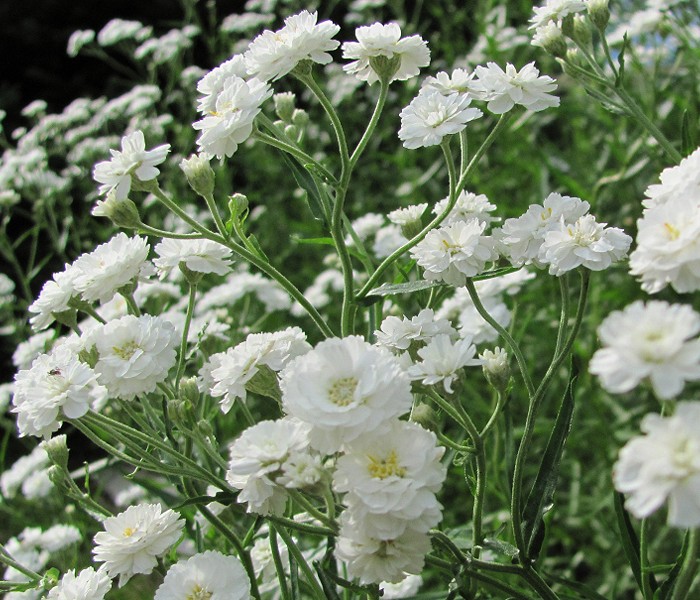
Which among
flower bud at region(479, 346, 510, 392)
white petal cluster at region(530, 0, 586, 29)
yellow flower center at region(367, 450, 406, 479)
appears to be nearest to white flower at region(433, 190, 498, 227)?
flower bud at region(479, 346, 510, 392)

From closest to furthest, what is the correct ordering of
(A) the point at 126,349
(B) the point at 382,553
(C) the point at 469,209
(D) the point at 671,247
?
(D) the point at 671,247 → (B) the point at 382,553 → (A) the point at 126,349 → (C) the point at 469,209

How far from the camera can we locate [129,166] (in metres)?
1.02

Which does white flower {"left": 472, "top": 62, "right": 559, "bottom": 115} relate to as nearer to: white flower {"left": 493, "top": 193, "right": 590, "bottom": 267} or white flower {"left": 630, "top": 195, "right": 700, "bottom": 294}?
white flower {"left": 493, "top": 193, "right": 590, "bottom": 267}

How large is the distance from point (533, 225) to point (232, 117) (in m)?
0.36

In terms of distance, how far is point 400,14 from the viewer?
3043 mm

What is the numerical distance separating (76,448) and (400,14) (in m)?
2.10

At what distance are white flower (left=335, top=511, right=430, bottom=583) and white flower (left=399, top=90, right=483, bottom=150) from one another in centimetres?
47

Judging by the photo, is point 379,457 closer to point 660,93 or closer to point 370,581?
point 370,581

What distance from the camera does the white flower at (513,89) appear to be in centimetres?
103

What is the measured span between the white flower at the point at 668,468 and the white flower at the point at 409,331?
397 mm

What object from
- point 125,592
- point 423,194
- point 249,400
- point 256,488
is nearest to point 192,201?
point 423,194

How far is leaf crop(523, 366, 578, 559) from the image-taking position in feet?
3.03

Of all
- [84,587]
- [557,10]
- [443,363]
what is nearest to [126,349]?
[84,587]

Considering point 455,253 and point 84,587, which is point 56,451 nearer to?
point 84,587
